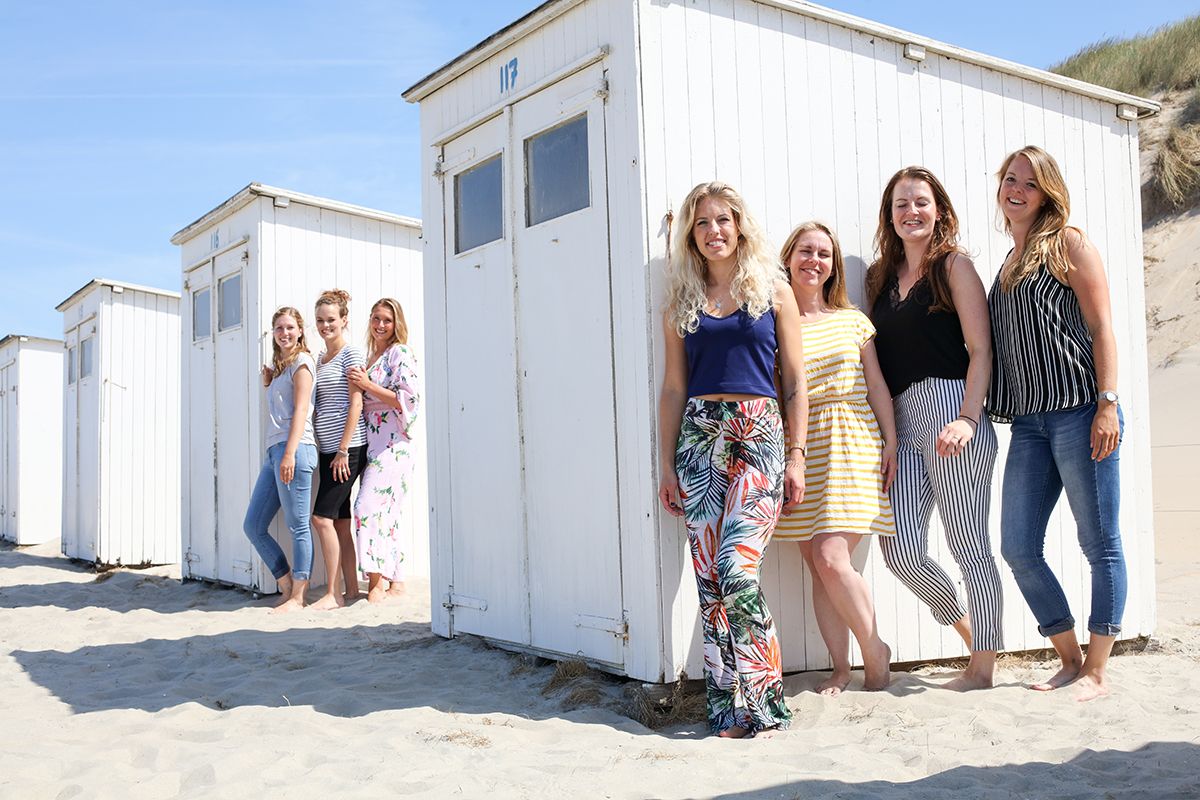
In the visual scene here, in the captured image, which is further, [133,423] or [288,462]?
[133,423]

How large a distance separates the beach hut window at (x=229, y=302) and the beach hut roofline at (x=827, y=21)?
3.10 meters

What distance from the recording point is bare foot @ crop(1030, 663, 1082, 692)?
4.30 meters

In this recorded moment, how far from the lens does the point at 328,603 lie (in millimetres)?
7379

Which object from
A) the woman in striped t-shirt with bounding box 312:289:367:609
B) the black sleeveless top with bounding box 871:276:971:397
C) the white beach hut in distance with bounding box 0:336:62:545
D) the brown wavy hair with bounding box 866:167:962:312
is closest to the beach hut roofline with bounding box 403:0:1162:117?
the brown wavy hair with bounding box 866:167:962:312

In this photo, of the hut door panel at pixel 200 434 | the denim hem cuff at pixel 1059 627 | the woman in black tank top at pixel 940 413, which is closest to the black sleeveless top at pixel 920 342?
the woman in black tank top at pixel 940 413

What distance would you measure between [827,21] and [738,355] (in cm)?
191

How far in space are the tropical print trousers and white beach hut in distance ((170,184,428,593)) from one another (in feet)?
15.6

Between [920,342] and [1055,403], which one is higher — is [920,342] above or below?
above

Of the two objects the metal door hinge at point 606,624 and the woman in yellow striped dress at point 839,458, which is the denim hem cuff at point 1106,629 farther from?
the metal door hinge at point 606,624

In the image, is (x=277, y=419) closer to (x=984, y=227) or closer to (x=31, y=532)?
Answer: (x=984, y=227)

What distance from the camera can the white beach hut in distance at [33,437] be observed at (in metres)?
15.9

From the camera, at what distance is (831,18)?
5.04 meters

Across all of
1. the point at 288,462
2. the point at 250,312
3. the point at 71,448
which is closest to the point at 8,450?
the point at 71,448

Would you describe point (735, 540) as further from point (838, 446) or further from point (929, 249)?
point (929, 249)
